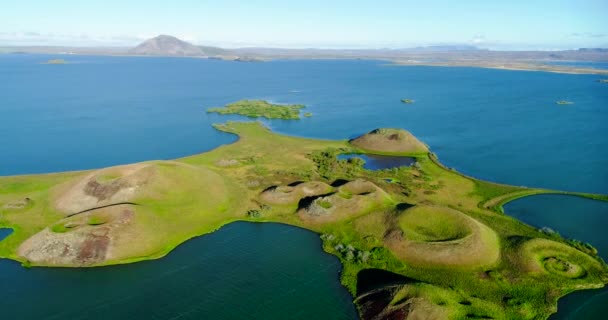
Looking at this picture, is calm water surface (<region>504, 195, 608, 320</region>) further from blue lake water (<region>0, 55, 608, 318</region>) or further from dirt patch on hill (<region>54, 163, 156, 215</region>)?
dirt patch on hill (<region>54, 163, 156, 215</region>)

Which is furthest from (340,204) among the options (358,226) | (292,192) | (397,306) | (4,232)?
(4,232)

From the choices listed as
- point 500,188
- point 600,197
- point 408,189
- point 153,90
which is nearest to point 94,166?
point 408,189

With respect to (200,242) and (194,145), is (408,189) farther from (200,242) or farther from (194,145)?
(194,145)

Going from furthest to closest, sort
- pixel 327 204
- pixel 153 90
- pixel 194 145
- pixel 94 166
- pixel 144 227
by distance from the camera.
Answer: pixel 153 90 → pixel 194 145 → pixel 94 166 → pixel 327 204 → pixel 144 227

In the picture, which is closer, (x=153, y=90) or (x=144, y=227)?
(x=144, y=227)

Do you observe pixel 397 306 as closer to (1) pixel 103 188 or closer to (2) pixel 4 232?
(1) pixel 103 188
